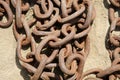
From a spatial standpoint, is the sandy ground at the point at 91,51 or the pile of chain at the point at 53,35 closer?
the pile of chain at the point at 53,35

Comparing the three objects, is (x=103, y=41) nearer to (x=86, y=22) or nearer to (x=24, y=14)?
(x=86, y=22)

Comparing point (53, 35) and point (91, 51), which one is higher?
point (53, 35)

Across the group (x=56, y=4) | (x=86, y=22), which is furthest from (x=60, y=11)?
(x=86, y=22)

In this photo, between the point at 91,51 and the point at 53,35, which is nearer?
the point at 53,35

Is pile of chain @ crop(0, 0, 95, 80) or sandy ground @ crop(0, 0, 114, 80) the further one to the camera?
sandy ground @ crop(0, 0, 114, 80)
